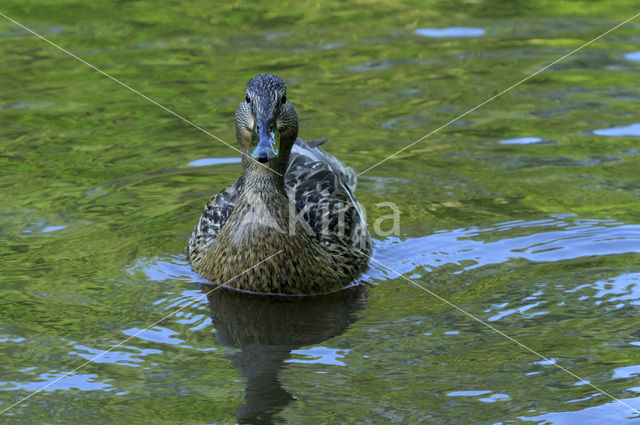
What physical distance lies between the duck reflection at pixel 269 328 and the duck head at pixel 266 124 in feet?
3.70

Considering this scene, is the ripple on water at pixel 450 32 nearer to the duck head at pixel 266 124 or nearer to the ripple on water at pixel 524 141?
the ripple on water at pixel 524 141

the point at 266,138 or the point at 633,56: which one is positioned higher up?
the point at 633,56

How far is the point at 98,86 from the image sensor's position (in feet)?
41.5

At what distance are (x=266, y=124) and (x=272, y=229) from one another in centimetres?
94

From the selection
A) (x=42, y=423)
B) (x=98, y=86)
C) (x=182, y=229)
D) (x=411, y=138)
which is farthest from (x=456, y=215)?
(x=98, y=86)

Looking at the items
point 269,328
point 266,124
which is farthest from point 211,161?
point 269,328

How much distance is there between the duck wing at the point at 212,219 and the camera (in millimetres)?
8812

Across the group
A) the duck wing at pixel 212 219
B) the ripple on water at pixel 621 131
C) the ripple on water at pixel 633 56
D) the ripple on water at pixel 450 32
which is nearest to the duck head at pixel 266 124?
the duck wing at pixel 212 219

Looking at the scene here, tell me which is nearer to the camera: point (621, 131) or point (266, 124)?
point (266, 124)

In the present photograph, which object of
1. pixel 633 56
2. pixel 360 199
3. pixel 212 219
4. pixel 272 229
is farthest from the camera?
pixel 633 56

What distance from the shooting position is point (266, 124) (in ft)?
25.7

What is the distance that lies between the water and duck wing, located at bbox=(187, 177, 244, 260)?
0.22 m

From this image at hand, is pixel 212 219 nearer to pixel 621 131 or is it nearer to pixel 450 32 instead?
pixel 621 131

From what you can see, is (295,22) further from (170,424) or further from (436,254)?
(170,424)
